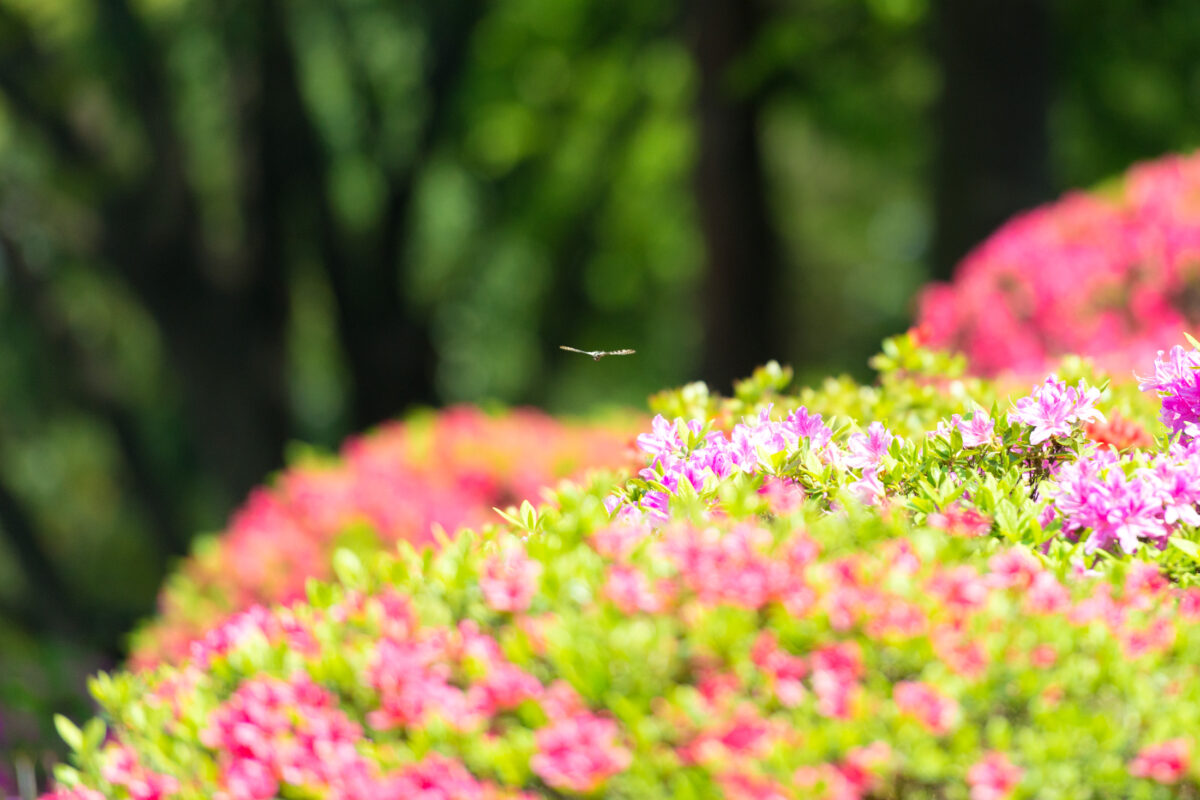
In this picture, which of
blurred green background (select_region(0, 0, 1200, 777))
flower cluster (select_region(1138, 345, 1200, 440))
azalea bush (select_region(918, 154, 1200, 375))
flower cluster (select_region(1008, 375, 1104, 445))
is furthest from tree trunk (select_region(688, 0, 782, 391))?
flower cluster (select_region(1008, 375, 1104, 445))

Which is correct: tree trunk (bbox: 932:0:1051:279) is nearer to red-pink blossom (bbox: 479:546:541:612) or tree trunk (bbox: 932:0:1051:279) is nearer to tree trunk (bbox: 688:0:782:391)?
tree trunk (bbox: 688:0:782:391)

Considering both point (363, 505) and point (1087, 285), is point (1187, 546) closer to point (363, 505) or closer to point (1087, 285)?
point (1087, 285)

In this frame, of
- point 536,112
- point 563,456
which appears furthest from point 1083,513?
point 536,112

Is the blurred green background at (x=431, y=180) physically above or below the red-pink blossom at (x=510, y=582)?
above

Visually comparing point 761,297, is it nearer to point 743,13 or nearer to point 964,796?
point 743,13

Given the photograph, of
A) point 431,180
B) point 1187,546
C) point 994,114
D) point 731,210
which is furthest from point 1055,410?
point 431,180

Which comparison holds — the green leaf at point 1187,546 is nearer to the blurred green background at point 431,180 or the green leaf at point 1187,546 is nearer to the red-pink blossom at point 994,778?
the red-pink blossom at point 994,778

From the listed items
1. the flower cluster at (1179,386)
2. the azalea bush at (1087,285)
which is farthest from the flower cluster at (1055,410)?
the azalea bush at (1087,285)
